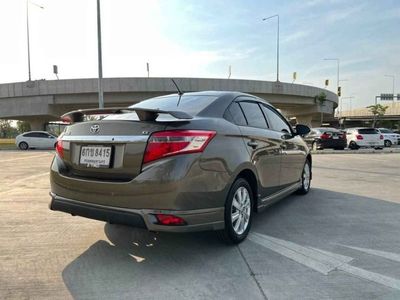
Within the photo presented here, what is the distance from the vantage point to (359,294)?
9.99 ft

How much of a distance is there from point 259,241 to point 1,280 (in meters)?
2.62

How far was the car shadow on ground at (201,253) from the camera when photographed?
3.14 metres

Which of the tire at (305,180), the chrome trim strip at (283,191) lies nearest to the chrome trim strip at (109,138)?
the chrome trim strip at (283,191)

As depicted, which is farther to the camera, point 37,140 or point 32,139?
point 32,139

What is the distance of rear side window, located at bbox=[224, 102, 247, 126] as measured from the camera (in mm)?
4164

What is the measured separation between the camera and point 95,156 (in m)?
3.68

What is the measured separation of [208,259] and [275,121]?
2.53 meters

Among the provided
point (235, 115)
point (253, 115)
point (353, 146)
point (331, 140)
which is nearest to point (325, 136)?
point (331, 140)

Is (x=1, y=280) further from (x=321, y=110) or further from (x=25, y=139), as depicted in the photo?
(x=321, y=110)

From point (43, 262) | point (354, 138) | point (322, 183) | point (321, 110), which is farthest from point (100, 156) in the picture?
point (321, 110)

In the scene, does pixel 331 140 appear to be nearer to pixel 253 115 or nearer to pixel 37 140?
pixel 253 115

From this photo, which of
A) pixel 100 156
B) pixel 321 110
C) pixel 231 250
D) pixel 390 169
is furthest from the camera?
pixel 321 110

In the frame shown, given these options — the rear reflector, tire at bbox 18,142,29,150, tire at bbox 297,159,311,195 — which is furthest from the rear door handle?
tire at bbox 18,142,29,150

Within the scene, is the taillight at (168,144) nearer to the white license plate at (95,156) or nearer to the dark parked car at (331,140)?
the white license plate at (95,156)
